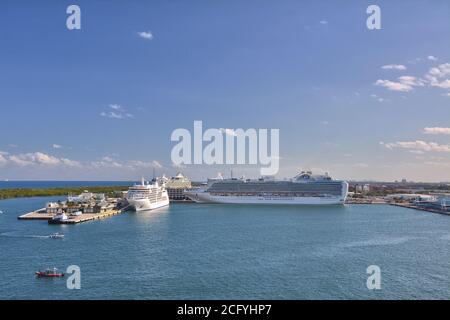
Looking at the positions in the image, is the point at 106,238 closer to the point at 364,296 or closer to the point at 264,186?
the point at 364,296

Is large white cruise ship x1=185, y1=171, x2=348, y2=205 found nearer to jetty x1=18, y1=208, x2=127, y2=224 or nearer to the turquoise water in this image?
jetty x1=18, y1=208, x2=127, y2=224

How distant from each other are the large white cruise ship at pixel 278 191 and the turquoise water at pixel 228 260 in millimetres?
12946

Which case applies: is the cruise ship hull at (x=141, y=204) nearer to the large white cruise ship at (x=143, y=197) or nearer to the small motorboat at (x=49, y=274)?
the large white cruise ship at (x=143, y=197)

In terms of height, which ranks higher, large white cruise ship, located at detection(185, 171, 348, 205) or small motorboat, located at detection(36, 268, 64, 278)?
large white cruise ship, located at detection(185, 171, 348, 205)

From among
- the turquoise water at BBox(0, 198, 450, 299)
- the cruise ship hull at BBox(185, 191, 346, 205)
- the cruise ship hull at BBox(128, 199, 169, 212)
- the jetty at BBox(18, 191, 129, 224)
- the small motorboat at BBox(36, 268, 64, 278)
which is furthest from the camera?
the cruise ship hull at BBox(185, 191, 346, 205)

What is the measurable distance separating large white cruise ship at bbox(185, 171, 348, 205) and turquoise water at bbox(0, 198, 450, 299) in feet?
42.5

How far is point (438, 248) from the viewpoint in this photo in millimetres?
12070

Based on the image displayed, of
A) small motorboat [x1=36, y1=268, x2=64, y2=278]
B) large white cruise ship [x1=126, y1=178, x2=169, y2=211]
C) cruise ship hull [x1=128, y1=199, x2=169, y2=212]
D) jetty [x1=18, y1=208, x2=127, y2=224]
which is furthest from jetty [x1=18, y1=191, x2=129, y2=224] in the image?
small motorboat [x1=36, y1=268, x2=64, y2=278]

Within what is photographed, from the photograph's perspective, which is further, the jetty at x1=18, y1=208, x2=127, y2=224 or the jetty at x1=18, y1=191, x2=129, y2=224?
the jetty at x1=18, y1=191, x2=129, y2=224

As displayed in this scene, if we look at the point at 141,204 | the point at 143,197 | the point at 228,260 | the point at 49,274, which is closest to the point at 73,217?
the point at 141,204

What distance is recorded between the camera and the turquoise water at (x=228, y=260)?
738 cm

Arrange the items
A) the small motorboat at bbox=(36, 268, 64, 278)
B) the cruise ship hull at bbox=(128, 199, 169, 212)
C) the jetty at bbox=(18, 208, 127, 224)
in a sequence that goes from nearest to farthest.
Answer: the small motorboat at bbox=(36, 268, 64, 278)
the jetty at bbox=(18, 208, 127, 224)
the cruise ship hull at bbox=(128, 199, 169, 212)

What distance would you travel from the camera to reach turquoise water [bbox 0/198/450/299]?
291 inches

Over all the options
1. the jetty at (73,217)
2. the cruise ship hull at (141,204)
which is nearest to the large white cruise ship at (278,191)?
the cruise ship hull at (141,204)
